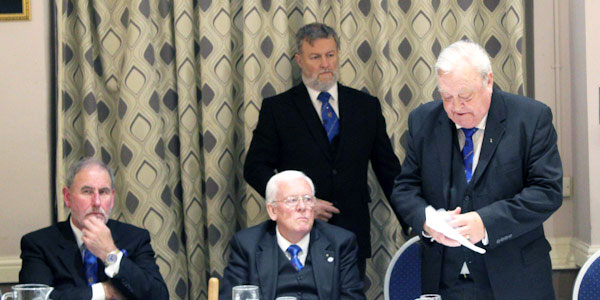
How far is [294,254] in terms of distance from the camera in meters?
3.32

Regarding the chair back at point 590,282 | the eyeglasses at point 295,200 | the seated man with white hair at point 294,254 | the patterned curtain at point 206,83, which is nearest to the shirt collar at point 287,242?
the seated man with white hair at point 294,254

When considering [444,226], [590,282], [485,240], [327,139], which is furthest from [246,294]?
[327,139]

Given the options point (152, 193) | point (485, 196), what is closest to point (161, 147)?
point (152, 193)

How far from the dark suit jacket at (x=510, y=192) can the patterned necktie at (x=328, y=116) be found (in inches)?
45.1

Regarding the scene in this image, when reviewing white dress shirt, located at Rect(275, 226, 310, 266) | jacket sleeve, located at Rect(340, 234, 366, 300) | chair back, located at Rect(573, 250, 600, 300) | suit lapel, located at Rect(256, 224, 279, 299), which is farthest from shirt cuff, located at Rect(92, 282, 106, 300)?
chair back, located at Rect(573, 250, 600, 300)

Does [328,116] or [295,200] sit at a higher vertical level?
[328,116]

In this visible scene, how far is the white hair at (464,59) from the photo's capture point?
2.76m

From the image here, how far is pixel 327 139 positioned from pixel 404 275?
79 centimetres

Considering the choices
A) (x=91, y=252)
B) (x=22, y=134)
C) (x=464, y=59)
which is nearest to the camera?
(x=464, y=59)

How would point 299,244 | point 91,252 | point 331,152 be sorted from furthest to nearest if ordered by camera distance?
point 331,152
point 299,244
point 91,252

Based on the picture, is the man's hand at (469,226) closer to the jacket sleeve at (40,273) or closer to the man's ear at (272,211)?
the man's ear at (272,211)

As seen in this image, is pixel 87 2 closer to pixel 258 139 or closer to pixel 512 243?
pixel 258 139

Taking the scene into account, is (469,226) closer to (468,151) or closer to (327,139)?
(468,151)

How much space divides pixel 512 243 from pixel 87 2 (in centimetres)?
264
